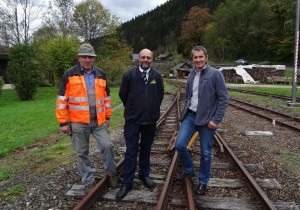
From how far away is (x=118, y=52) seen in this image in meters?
54.2

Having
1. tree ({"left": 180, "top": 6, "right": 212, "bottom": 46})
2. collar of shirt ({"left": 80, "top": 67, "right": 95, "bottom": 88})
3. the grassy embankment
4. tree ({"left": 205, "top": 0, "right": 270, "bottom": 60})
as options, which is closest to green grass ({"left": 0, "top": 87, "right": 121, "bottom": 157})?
the grassy embankment

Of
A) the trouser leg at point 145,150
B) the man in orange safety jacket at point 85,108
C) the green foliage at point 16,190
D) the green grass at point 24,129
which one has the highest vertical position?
the man in orange safety jacket at point 85,108

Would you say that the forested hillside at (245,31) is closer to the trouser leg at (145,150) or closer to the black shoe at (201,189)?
the trouser leg at (145,150)

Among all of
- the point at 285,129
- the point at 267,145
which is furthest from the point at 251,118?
the point at 267,145

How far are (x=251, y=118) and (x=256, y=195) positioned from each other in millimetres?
8269

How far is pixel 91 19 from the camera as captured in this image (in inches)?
2067

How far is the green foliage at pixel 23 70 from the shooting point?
25.1 m

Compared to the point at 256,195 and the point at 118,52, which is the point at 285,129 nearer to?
the point at 256,195

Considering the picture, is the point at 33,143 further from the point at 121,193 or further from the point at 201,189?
the point at 201,189

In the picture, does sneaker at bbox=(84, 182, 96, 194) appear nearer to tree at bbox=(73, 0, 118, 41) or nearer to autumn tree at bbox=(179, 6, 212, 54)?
tree at bbox=(73, 0, 118, 41)

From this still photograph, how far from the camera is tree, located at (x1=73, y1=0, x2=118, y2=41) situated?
52062mm

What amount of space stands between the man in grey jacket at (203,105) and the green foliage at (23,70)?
74.0 ft

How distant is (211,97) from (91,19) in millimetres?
50812

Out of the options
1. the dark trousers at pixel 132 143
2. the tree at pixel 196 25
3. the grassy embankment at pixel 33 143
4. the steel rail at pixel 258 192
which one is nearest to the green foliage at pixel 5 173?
the grassy embankment at pixel 33 143
